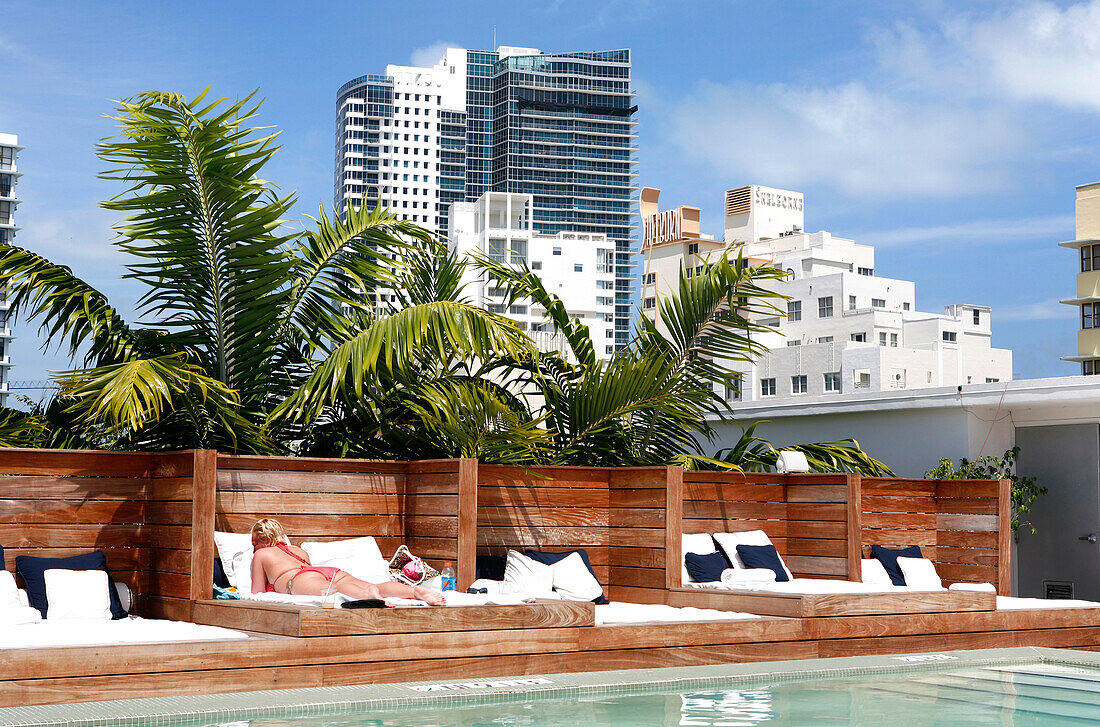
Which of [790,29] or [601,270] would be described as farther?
[601,270]

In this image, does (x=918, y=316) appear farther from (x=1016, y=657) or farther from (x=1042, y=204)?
(x=1016, y=657)

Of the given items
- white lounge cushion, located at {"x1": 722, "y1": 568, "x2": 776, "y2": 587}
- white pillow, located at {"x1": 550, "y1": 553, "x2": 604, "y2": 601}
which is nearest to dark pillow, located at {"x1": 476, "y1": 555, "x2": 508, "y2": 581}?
white pillow, located at {"x1": 550, "y1": 553, "x2": 604, "y2": 601}

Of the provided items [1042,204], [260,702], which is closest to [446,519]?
[260,702]

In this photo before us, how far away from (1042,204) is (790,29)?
54.3ft

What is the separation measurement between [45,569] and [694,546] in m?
4.65

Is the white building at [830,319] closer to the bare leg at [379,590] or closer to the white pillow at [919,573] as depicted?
the white pillow at [919,573]

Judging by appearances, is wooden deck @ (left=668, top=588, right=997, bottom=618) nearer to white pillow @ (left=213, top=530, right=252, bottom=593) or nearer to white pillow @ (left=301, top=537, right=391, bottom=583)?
white pillow @ (left=301, top=537, right=391, bottom=583)

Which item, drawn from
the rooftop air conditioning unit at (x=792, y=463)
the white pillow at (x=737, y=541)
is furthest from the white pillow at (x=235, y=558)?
the rooftop air conditioning unit at (x=792, y=463)

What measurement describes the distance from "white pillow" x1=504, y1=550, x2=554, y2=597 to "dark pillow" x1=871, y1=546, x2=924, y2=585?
11.0 ft

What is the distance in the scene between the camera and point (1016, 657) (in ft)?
24.8

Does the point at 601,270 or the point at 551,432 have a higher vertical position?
the point at 601,270

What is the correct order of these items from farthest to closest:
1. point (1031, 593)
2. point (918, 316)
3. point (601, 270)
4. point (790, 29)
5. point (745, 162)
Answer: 1. point (601, 270)
2. point (745, 162)
3. point (790, 29)
4. point (918, 316)
5. point (1031, 593)

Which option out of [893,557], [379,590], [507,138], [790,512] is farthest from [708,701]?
[507,138]

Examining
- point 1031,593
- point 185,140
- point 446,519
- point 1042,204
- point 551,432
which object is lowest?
point 1031,593
